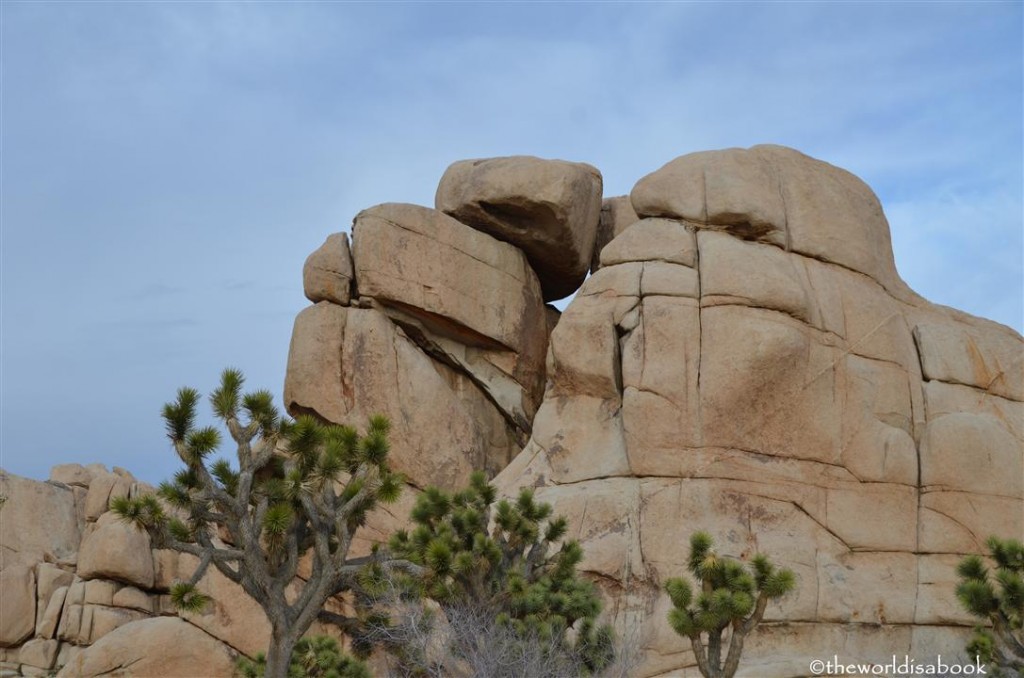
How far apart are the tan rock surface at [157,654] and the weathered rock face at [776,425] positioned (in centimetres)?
740

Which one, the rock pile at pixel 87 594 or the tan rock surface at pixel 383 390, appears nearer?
the rock pile at pixel 87 594

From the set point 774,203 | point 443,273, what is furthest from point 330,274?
point 774,203

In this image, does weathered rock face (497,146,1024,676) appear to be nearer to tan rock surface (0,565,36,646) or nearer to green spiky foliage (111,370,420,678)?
green spiky foliage (111,370,420,678)

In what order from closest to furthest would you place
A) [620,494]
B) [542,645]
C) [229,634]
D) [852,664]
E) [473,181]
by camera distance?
[542,645] → [852,664] → [620,494] → [229,634] → [473,181]

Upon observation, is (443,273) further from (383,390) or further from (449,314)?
(383,390)

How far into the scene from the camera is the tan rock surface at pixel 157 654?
27.9 meters

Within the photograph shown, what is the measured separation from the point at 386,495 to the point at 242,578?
2.75m

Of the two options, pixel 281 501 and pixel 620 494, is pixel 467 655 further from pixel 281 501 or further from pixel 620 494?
pixel 620 494

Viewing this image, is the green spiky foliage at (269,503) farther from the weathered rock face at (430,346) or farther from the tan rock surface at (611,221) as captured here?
the tan rock surface at (611,221)

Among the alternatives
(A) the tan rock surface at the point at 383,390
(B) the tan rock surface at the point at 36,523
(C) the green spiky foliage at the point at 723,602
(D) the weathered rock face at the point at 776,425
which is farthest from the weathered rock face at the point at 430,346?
(C) the green spiky foliage at the point at 723,602

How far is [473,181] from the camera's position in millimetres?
32594

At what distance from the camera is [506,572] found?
21.8m

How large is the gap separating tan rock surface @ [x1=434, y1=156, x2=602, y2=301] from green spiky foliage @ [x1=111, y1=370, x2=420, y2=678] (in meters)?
11.7

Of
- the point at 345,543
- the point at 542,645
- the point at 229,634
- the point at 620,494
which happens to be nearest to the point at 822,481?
the point at 620,494
